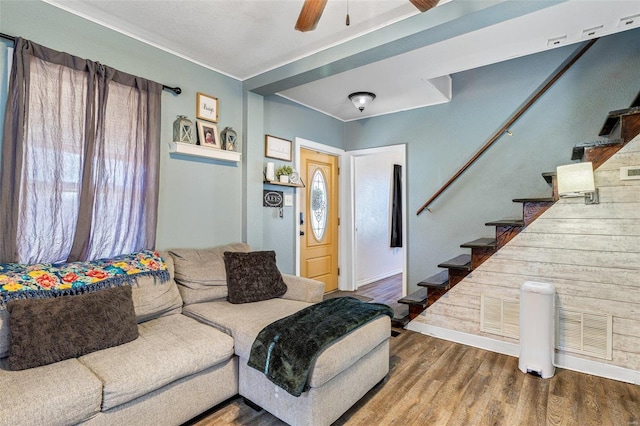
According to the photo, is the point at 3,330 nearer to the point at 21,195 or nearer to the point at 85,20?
the point at 21,195

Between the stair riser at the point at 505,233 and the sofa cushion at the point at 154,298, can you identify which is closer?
the sofa cushion at the point at 154,298

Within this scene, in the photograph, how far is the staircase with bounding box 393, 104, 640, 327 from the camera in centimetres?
240

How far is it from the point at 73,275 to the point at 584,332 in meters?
3.66

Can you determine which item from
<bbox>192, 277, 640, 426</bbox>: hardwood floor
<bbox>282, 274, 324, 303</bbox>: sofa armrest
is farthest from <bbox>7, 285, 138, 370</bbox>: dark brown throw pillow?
<bbox>282, 274, 324, 303</bbox>: sofa armrest

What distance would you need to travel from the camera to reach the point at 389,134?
171 inches

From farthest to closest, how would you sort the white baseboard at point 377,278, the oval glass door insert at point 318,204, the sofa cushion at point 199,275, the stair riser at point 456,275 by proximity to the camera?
the white baseboard at point 377,278, the oval glass door insert at point 318,204, the stair riser at point 456,275, the sofa cushion at point 199,275

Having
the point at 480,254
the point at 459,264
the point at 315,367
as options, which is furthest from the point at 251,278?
the point at 480,254

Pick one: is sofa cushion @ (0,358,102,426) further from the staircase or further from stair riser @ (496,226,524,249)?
stair riser @ (496,226,524,249)

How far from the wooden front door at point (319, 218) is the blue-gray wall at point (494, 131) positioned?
836 millimetres

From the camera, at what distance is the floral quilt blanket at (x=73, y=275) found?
176 centimetres

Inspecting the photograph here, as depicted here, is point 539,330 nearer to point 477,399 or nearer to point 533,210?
point 477,399

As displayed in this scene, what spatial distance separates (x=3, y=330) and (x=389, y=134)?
13.5 feet

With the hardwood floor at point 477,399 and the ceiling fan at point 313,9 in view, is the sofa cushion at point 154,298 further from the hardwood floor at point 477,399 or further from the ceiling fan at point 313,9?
the ceiling fan at point 313,9

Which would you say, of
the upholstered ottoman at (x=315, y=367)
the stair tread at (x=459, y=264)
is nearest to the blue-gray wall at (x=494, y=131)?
the stair tread at (x=459, y=264)
